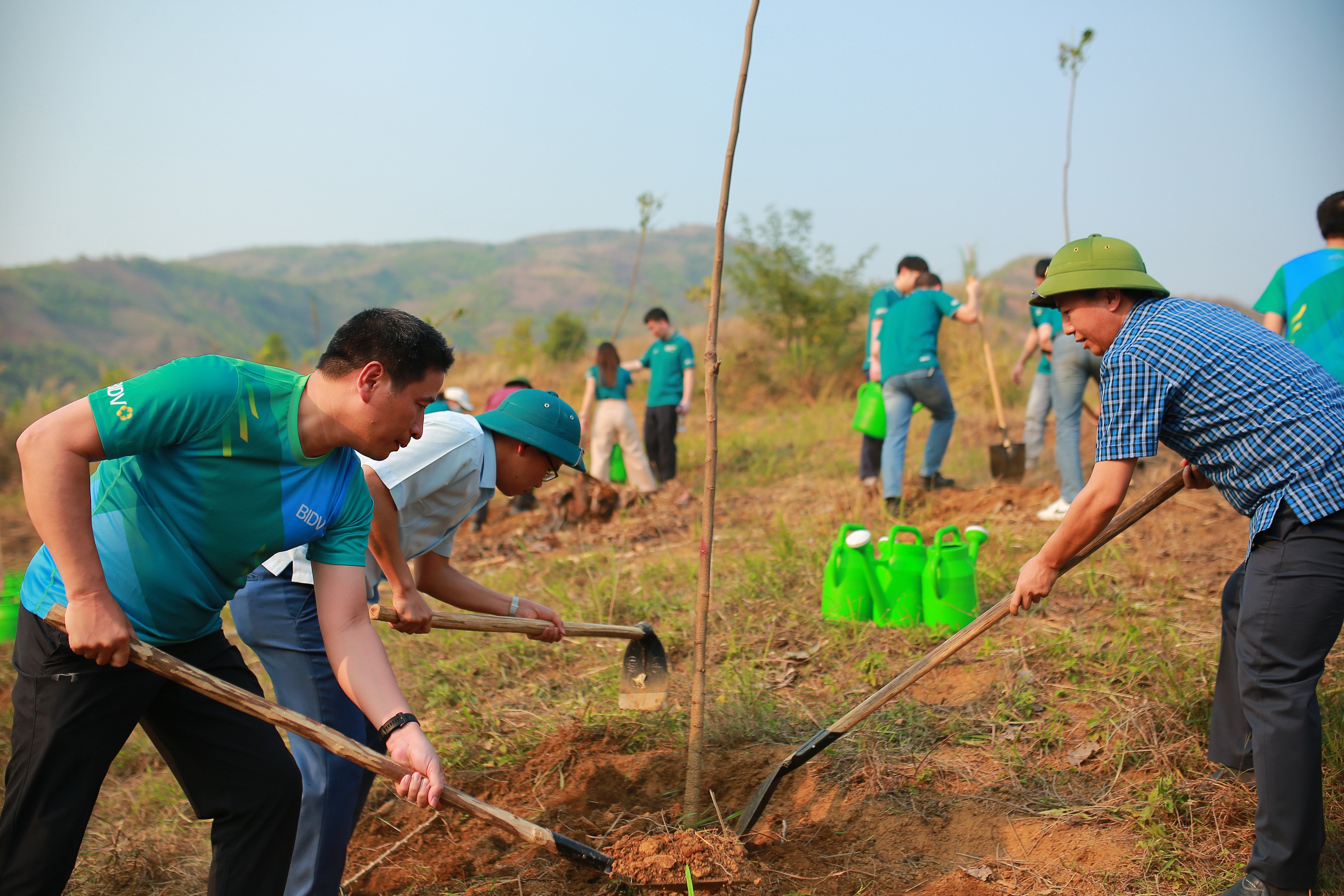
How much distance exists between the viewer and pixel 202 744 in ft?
6.13

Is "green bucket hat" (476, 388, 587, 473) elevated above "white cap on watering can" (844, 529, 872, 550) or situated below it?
above

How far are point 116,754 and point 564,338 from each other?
18479 millimetres

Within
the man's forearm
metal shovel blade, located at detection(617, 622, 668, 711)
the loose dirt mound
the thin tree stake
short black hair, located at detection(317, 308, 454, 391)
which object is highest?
short black hair, located at detection(317, 308, 454, 391)

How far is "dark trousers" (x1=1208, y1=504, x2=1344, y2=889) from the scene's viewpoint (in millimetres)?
1961

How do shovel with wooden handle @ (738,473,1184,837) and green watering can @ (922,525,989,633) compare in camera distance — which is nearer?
shovel with wooden handle @ (738,473,1184,837)

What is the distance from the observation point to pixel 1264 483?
6.63 feet

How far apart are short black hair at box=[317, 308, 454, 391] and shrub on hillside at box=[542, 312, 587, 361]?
1562 cm

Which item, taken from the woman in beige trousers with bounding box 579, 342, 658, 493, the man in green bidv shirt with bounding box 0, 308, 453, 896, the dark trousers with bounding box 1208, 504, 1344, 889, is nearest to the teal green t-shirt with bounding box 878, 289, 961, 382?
the woman in beige trousers with bounding box 579, 342, 658, 493

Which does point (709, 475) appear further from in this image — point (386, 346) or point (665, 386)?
point (665, 386)

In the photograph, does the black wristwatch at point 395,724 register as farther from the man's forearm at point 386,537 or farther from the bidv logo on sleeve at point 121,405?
the bidv logo on sleeve at point 121,405

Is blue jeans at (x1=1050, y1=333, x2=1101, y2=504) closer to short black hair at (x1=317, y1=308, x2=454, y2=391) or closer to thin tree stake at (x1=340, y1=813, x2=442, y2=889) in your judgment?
thin tree stake at (x1=340, y1=813, x2=442, y2=889)

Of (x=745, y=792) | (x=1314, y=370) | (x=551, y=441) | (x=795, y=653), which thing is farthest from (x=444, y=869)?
(x=1314, y=370)

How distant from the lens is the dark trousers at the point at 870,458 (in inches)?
267

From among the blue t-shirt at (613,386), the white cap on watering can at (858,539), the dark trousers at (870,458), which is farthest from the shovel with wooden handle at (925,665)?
the blue t-shirt at (613,386)
